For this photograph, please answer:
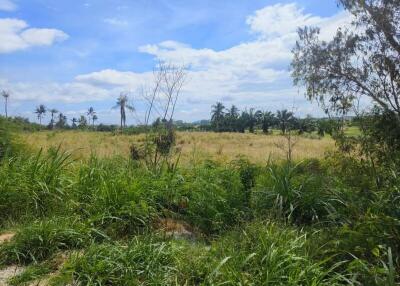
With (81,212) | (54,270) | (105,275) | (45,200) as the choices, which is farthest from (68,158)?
(105,275)

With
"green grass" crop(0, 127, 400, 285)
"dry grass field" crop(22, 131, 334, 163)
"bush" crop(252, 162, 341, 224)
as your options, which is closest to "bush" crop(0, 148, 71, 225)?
"green grass" crop(0, 127, 400, 285)

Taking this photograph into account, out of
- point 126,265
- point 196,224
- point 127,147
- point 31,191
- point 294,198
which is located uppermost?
point 127,147

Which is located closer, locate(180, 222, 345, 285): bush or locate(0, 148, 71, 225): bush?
locate(180, 222, 345, 285): bush

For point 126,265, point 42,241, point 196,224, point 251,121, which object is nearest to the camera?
point 126,265

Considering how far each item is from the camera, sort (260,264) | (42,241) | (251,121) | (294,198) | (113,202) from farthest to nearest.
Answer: (251,121)
(294,198)
(113,202)
(42,241)
(260,264)

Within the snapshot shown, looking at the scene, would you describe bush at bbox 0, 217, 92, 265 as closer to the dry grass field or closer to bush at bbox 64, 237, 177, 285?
bush at bbox 64, 237, 177, 285

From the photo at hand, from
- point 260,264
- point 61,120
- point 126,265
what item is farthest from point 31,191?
point 61,120

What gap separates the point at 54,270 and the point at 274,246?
199 cm

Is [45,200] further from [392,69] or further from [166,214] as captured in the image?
[392,69]

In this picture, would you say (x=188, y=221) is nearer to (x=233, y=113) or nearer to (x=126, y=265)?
(x=126, y=265)

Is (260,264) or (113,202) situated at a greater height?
(113,202)

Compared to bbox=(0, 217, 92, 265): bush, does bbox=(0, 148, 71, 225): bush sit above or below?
above

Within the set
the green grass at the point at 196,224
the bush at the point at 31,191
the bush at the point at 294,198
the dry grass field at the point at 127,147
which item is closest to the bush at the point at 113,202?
the green grass at the point at 196,224

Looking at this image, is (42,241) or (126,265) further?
(42,241)
